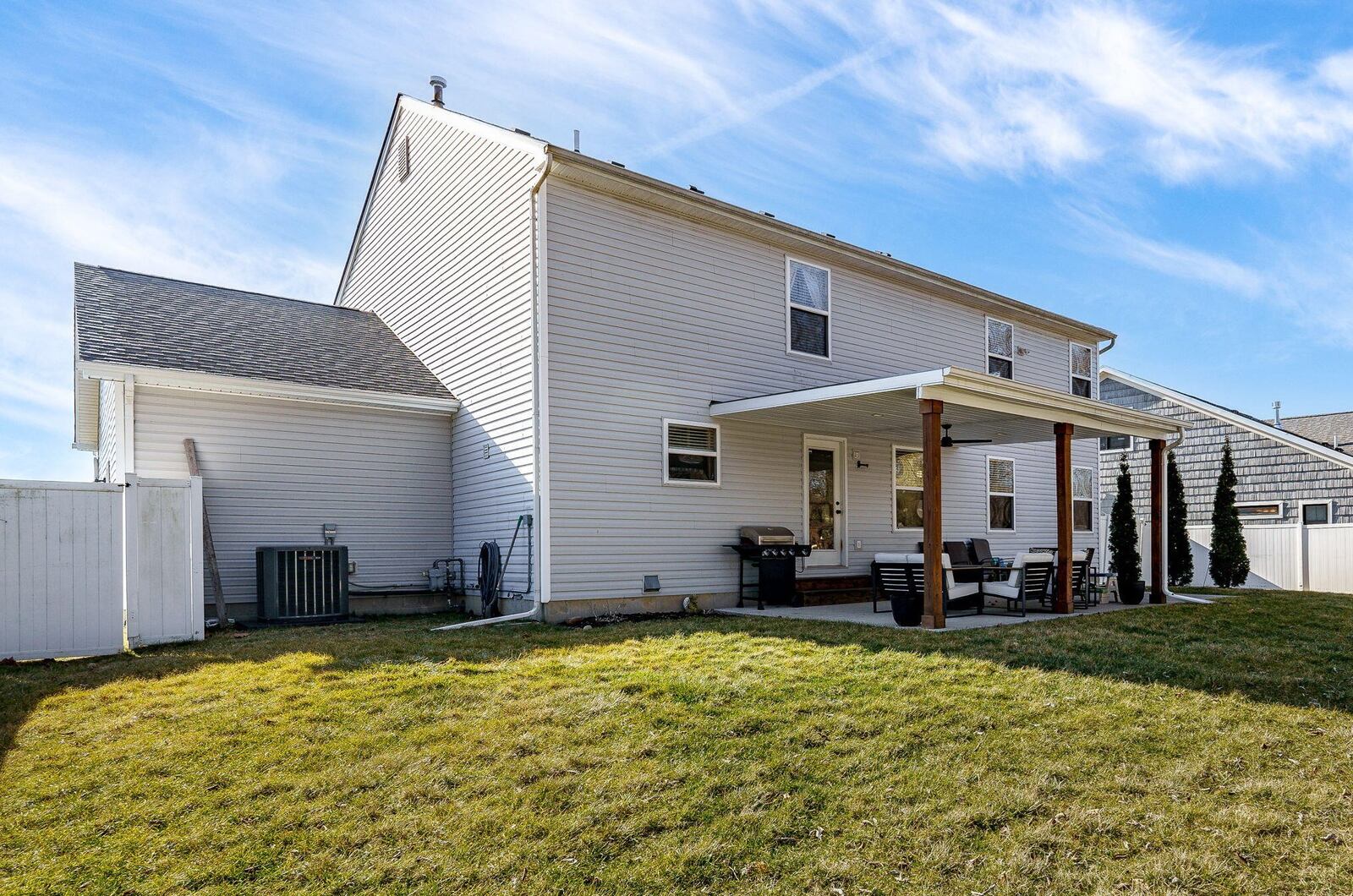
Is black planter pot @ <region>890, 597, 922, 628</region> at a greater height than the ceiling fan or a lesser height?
lesser

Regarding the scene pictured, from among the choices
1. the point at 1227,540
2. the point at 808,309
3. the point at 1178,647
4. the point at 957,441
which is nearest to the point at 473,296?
the point at 808,309

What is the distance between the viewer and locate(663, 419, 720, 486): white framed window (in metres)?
10.7

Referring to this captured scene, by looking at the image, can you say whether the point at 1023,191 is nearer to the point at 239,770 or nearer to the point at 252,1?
the point at 252,1

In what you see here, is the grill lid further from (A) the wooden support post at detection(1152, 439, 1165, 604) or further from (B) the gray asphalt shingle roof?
(A) the wooden support post at detection(1152, 439, 1165, 604)

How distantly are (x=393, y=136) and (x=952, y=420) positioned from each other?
1046 centimetres

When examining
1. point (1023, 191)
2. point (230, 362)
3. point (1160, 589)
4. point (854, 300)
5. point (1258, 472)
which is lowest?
point (1160, 589)

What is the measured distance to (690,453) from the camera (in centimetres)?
1091

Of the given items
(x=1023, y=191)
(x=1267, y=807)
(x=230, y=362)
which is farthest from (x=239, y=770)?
(x=1023, y=191)

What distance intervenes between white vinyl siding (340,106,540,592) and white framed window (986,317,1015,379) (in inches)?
353

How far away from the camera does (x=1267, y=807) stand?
161 inches

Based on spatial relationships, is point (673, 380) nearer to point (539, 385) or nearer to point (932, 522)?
point (539, 385)

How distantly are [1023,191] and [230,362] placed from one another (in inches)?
503

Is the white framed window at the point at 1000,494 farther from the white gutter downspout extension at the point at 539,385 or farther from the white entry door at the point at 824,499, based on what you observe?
the white gutter downspout extension at the point at 539,385

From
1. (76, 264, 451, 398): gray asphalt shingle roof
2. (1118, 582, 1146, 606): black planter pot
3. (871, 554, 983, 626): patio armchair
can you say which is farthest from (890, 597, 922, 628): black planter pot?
(76, 264, 451, 398): gray asphalt shingle roof
